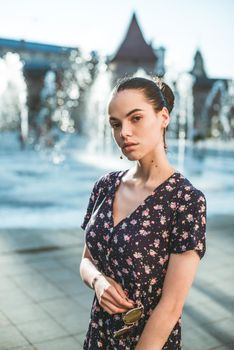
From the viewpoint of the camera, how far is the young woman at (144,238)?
155 centimetres

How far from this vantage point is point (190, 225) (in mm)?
1579

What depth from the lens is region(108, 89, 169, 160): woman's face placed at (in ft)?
5.59

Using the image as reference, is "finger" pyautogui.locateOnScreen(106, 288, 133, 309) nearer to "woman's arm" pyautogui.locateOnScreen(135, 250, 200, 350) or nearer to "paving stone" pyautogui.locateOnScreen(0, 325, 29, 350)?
"woman's arm" pyautogui.locateOnScreen(135, 250, 200, 350)

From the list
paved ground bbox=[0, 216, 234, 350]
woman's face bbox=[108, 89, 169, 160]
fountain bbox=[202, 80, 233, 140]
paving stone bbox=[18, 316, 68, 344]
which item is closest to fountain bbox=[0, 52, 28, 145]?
fountain bbox=[202, 80, 233, 140]

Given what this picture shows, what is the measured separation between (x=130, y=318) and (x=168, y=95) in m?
0.97

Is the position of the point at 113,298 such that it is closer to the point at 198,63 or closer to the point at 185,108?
the point at 185,108

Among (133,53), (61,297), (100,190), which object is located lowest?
(61,297)

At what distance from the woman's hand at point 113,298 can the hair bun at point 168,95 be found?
2.64 ft

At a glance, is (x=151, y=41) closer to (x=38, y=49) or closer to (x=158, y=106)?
(x=38, y=49)

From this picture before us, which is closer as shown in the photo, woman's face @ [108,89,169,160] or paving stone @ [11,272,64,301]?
woman's face @ [108,89,169,160]

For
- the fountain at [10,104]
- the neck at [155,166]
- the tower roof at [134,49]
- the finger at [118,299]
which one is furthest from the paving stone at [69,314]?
the tower roof at [134,49]

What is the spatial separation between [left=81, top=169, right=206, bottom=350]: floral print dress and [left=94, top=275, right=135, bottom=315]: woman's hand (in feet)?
0.16

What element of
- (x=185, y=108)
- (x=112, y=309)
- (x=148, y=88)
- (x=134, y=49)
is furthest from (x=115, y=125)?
(x=134, y=49)

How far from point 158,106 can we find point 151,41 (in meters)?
66.4
